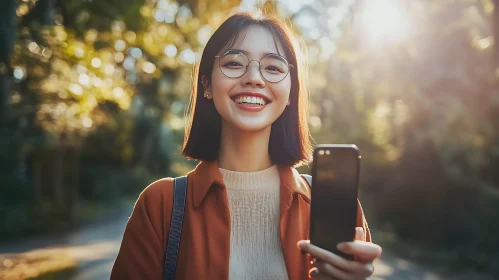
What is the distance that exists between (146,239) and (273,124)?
84cm

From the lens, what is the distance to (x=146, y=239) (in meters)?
1.86

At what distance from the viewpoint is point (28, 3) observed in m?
7.34

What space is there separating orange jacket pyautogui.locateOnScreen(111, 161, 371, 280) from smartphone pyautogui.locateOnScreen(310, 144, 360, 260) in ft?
0.86

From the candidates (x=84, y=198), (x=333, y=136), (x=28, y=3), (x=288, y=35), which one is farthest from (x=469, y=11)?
(x=84, y=198)

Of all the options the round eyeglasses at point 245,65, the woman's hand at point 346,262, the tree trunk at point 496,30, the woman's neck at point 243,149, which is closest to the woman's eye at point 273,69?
the round eyeglasses at point 245,65

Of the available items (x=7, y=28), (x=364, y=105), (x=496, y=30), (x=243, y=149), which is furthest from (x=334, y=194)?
(x=364, y=105)

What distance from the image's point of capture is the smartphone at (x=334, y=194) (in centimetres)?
166

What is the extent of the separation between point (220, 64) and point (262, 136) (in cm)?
39

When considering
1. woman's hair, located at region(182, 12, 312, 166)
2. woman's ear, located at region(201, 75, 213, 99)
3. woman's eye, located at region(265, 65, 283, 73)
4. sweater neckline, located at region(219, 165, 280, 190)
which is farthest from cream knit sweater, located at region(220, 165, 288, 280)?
woman's eye, located at region(265, 65, 283, 73)

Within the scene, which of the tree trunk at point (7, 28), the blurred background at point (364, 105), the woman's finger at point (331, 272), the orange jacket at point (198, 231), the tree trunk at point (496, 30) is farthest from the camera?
the blurred background at point (364, 105)

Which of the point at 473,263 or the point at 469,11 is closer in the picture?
the point at 473,263

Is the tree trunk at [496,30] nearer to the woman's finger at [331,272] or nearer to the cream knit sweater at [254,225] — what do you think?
the cream knit sweater at [254,225]

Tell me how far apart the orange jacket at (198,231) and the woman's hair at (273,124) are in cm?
19

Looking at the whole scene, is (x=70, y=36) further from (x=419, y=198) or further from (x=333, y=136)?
(x=333, y=136)
